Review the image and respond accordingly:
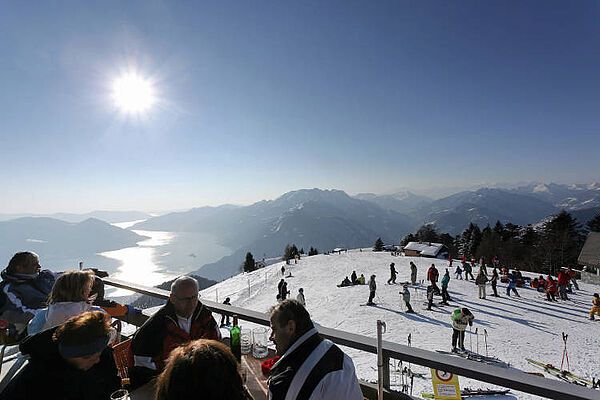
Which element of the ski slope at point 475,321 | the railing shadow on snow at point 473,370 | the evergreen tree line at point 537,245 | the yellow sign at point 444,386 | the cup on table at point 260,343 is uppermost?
the railing shadow on snow at point 473,370

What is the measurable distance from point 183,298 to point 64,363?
1.04 m

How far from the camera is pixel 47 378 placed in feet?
6.50

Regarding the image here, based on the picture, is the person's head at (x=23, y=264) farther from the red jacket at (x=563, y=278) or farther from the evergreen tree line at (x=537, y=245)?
the evergreen tree line at (x=537, y=245)

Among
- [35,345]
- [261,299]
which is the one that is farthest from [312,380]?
[261,299]

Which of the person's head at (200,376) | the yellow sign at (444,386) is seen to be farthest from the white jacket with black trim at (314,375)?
the yellow sign at (444,386)

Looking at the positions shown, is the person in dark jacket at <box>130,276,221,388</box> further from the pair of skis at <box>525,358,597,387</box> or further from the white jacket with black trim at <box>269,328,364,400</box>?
the pair of skis at <box>525,358,597,387</box>

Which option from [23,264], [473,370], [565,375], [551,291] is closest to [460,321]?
[565,375]

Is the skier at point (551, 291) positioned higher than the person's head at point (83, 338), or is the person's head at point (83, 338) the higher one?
the person's head at point (83, 338)

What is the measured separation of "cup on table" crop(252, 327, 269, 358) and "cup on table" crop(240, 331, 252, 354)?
5 cm

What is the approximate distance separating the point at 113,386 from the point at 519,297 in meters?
22.8

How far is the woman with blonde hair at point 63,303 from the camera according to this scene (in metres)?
3.17

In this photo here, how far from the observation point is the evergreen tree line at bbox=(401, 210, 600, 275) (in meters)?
48.4

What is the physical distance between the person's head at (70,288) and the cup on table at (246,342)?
2.00 metres

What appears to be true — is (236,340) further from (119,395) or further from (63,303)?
(63,303)
